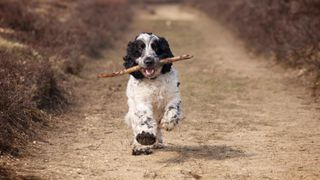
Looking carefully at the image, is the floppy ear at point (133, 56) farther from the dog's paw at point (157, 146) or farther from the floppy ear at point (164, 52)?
the dog's paw at point (157, 146)

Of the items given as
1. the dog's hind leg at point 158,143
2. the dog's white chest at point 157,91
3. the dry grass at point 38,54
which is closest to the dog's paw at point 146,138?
the dog's white chest at point 157,91

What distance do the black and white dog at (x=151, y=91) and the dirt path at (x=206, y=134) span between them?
421mm

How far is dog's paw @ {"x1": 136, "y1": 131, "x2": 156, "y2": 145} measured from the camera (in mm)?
7254

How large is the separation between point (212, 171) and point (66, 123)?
3.58 meters

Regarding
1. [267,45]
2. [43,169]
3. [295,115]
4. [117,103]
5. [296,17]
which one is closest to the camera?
[43,169]

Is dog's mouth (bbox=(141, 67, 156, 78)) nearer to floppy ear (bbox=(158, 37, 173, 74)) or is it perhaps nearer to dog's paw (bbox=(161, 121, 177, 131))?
floppy ear (bbox=(158, 37, 173, 74))

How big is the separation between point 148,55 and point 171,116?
0.75 m

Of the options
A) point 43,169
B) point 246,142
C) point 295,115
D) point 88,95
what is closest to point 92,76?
point 88,95

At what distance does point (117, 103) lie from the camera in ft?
39.3

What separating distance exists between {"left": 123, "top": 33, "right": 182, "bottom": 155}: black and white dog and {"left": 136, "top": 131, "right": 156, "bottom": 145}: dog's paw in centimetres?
9

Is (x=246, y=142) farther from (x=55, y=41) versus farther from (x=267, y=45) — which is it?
(x=267, y=45)

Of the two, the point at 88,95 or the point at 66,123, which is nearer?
the point at 66,123

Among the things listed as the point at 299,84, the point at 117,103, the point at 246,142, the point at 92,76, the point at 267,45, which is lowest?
the point at 246,142

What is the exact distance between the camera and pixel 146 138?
7258 millimetres
